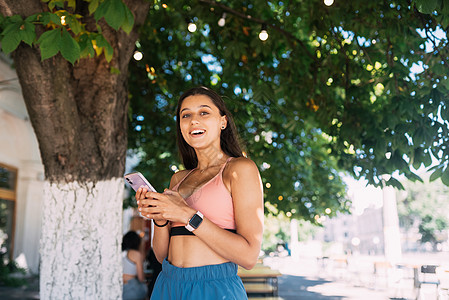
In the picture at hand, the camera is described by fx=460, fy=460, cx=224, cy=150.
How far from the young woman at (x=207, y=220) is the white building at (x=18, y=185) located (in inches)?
476

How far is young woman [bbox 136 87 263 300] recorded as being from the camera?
179cm

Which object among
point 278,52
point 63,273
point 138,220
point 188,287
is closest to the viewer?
point 188,287

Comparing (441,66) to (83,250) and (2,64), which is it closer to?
(83,250)

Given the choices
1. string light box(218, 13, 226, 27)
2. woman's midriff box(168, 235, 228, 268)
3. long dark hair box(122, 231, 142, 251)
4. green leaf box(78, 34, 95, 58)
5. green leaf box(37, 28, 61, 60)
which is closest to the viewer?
woman's midriff box(168, 235, 228, 268)

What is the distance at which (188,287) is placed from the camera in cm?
184

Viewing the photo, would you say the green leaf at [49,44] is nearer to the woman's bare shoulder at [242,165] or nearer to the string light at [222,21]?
the woman's bare shoulder at [242,165]

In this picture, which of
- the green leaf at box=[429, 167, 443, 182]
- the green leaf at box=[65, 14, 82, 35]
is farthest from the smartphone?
the green leaf at box=[429, 167, 443, 182]

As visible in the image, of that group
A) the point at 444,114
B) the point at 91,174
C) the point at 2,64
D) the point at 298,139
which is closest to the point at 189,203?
the point at 91,174

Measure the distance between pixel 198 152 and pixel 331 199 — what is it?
13.0 meters

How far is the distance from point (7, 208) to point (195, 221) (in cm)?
1371

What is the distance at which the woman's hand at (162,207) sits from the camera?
1.74 metres

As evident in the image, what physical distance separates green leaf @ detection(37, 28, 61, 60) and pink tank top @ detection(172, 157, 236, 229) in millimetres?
1134

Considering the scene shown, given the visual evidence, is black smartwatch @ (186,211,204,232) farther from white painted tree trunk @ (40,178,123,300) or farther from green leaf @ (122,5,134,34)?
white painted tree trunk @ (40,178,123,300)

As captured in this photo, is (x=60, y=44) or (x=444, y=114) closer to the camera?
(x=60, y=44)
